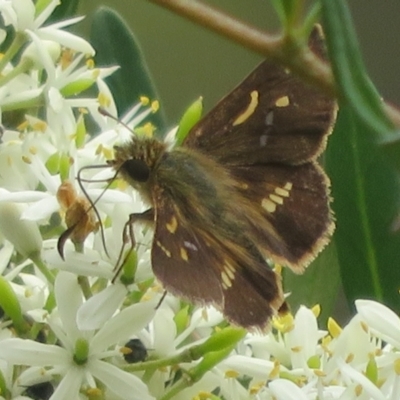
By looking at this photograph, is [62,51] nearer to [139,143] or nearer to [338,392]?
[139,143]

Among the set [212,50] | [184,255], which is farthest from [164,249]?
[212,50]

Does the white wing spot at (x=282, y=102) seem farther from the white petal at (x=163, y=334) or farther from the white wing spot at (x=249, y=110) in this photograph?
the white petal at (x=163, y=334)

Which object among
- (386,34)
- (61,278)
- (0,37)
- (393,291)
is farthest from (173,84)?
(61,278)

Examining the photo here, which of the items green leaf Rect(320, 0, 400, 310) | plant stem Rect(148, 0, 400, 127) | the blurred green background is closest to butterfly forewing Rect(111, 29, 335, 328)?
plant stem Rect(148, 0, 400, 127)

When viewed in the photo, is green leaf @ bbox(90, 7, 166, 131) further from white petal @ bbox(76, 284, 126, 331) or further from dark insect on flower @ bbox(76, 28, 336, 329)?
white petal @ bbox(76, 284, 126, 331)

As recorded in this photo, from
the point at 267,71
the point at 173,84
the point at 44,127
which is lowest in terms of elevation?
the point at 173,84
